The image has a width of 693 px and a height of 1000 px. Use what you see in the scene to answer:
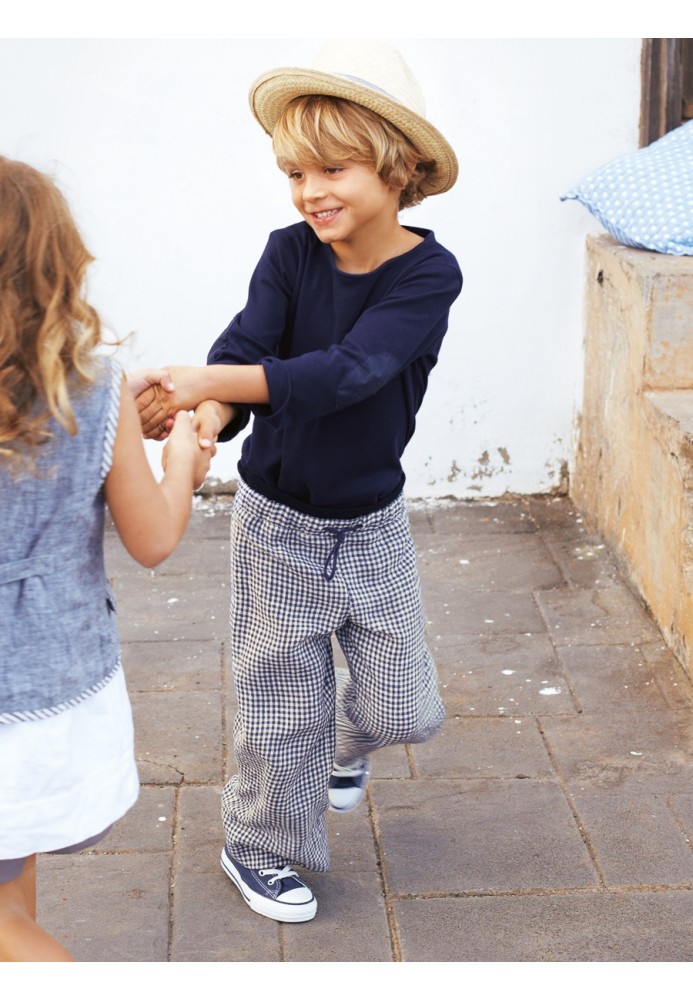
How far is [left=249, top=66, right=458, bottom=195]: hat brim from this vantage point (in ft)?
7.13

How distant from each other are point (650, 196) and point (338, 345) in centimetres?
224

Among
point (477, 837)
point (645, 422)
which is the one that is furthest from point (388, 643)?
point (645, 422)

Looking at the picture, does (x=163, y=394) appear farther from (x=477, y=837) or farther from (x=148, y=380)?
(x=477, y=837)

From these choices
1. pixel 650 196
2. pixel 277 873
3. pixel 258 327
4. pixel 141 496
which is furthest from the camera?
pixel 650 196

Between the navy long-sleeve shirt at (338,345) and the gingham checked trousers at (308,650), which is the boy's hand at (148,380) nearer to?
the navy long-sleeve shirt at (338,345)

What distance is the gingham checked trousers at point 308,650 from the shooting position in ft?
7.83

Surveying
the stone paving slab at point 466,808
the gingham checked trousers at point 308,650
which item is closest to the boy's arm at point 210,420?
the gingham checked trousers at point 308,650

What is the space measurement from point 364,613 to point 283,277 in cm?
63

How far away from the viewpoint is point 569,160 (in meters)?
4.46

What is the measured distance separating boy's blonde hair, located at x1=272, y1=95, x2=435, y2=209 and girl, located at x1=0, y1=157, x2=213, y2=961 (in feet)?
2.04

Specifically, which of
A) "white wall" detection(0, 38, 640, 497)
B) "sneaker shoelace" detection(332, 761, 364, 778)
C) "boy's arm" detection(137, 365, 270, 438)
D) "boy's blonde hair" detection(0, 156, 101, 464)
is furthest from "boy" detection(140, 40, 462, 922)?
"white wall" detection(0, 38, 640, 497)

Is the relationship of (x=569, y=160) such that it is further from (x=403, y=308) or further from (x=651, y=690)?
(x=403, y=308)

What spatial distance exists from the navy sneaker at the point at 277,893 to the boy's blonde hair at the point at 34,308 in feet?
3.91

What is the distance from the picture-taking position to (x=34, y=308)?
5.49ft
